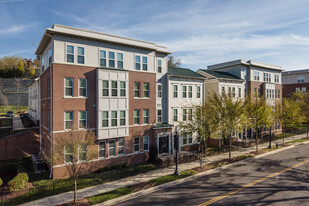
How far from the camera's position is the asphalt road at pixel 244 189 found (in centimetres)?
1343

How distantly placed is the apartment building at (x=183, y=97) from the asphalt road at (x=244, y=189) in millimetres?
8242

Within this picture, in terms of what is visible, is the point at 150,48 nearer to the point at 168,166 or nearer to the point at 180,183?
the point at 168,166

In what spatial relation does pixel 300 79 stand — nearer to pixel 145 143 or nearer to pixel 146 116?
pixel 146 116

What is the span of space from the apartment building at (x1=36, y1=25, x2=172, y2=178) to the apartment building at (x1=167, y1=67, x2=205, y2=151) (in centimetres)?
142

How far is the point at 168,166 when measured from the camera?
21.8 m

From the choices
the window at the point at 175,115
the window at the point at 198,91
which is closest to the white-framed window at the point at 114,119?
the window at the point at 175,115

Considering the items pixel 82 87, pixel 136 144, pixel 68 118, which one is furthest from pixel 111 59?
pixel 136 144

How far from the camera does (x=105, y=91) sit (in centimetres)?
2075

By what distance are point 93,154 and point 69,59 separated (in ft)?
33.4

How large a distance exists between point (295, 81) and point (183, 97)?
162ft

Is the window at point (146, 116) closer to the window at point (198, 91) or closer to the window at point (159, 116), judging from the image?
the window at point (159, 116)

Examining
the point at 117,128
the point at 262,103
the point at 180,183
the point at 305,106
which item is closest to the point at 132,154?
the point at 117,128

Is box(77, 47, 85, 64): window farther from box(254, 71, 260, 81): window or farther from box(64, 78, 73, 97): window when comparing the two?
box(254, 71, 260, 81): window

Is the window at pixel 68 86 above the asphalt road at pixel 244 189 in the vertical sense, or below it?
above
